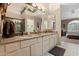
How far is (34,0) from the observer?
1982 millimetres

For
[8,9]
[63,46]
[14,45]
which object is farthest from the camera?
[63,46]

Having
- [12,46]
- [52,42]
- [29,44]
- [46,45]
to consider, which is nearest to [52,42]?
[52,42]

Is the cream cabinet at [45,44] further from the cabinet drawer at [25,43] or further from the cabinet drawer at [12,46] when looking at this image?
the cabinet drawer at [12,46]

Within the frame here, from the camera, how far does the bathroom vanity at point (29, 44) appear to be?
163 cm

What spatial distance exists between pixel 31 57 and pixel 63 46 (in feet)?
2.05

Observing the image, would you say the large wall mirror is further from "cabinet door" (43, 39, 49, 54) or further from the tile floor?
the tile floor

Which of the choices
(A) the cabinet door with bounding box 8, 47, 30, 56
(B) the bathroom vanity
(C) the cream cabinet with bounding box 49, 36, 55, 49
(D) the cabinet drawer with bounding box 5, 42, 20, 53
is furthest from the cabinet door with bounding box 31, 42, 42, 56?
(D) the cabinet drawer with bounding box 5, 42, 20, 53

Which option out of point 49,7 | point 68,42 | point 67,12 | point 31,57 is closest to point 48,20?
point 49,7

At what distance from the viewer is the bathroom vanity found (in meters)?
1.63

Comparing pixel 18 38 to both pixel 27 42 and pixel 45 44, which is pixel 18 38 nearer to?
pixel 27 42

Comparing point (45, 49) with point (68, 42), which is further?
point (45, 49)

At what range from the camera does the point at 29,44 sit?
2.02 m

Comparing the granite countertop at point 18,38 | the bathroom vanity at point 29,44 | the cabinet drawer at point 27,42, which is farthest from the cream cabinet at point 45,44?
the cabinet drawer at point 27,42

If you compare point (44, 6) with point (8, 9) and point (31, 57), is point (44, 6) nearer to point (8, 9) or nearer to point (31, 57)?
point (8, 9)
